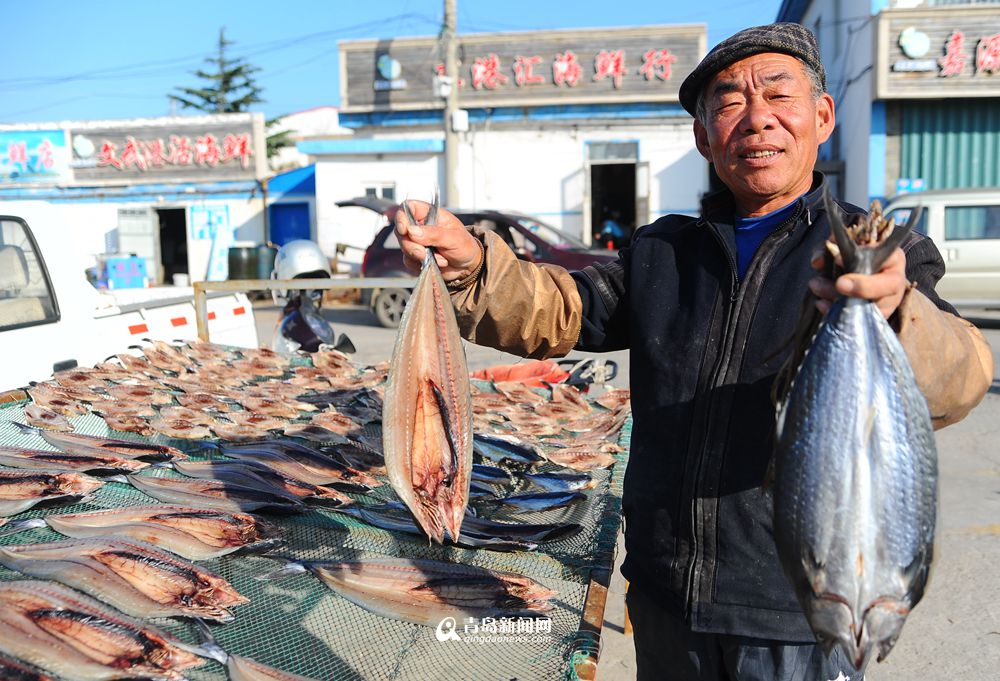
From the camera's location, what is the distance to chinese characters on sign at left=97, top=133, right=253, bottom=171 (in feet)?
78.9

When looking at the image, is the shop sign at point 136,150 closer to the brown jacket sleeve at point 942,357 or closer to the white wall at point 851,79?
the white wall at point 851,79

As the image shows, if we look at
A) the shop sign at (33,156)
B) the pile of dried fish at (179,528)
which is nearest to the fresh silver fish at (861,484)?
the pile of dried fish at (179,528)

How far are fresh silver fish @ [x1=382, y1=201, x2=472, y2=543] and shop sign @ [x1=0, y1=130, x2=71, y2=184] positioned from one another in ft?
90.8

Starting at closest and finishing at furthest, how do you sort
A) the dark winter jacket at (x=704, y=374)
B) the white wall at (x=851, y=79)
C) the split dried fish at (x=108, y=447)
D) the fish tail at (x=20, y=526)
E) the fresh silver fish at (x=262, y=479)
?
the dark winter jacket at (x=704, y=374)
the fish tail at (x=20, y=526)
the fresh silver fish at (x=262, y=479)
the split dried fish at (x=108, y=447)
the white wall at (x=851, y=79)

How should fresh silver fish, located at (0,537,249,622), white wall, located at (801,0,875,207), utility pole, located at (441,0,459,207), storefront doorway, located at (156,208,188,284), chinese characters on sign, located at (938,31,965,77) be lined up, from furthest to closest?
storefront doorway, located at (156,208,188,284) → utility pole, located at (441,0,459,207) → white wall, located at (801,0,875,207) → chinese characters on sign, located at (938,31,965,77) → fresh silver fish, located at (0,537,249,622)

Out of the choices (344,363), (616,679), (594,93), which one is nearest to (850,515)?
(616,679)

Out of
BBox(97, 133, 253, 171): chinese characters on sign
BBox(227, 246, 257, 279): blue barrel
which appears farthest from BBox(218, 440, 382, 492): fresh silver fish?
BBox(97, 133, 253, 171): chinese characters on sign

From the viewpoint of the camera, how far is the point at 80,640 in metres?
2.21

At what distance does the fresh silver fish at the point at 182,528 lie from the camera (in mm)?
2861

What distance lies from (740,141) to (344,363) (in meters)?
5.21

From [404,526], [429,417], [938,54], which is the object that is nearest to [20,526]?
[404,526]

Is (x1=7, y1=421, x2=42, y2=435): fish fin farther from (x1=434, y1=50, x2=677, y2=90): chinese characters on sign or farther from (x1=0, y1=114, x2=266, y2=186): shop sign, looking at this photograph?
(x1=0, y1=114, x2=266, y2=186): shop sign

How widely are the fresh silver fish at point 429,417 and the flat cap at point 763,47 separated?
0.95 m

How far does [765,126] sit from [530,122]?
20009mm
